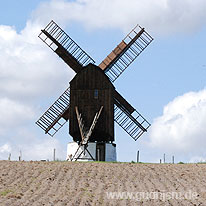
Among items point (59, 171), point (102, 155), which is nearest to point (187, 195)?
point (59, 171)

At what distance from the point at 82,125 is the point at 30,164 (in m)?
9.06

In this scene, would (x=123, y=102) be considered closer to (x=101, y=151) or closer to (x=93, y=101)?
(x=93, y=101)

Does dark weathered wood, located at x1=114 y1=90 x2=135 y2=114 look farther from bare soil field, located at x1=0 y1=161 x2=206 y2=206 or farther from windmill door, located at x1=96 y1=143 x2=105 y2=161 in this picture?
bare soil field, located at x1=0 y1=161 x2=206 y2=206

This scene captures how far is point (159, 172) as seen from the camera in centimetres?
3256

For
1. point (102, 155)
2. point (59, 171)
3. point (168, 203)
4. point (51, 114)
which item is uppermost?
point (51, 114)

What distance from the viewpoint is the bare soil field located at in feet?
78.9

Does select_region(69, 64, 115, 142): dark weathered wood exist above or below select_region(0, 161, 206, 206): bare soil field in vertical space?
above

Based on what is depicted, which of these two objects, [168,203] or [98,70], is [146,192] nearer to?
[168,203]

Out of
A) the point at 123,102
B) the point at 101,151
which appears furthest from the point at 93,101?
the point at 101,151

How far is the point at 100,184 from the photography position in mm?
28094

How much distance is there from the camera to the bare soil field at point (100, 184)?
24.0m

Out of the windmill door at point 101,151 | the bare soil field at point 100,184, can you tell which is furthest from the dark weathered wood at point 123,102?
the bare soil field at point 100,184

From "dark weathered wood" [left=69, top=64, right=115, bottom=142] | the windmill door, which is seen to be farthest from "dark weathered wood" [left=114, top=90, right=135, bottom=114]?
the windmill door

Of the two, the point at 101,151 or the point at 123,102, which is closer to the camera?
the point at 101,151
